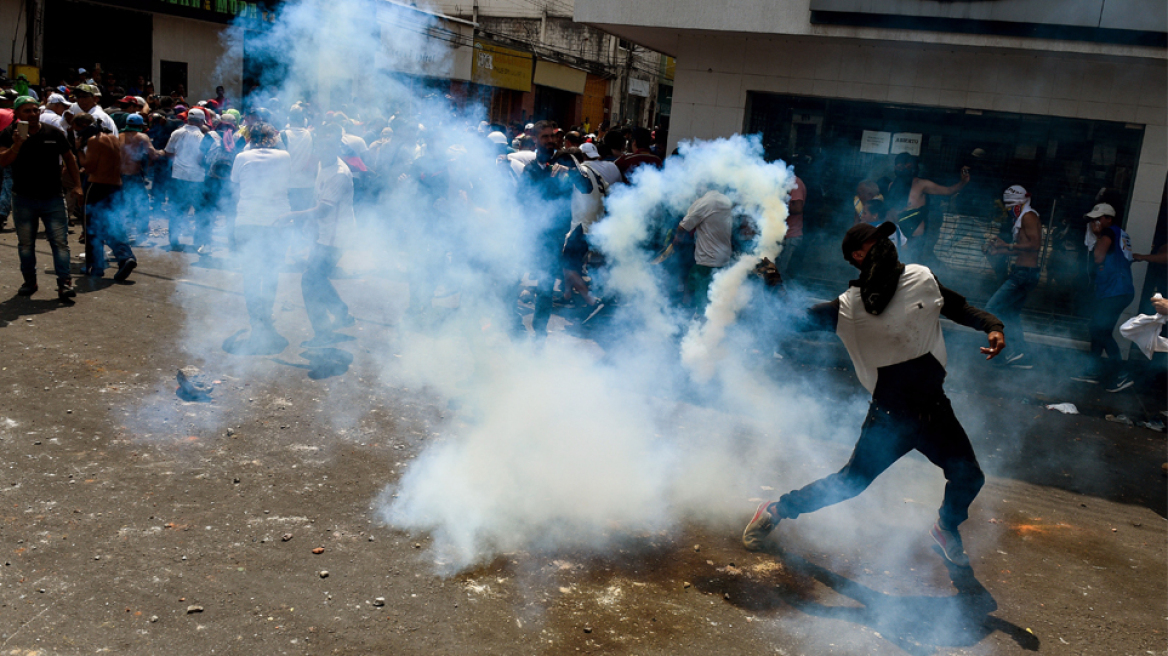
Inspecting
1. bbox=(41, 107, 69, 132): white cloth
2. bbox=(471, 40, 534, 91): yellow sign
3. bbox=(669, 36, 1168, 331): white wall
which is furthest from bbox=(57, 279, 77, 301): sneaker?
bbox=(471, 40, 534, 91): yellow sign

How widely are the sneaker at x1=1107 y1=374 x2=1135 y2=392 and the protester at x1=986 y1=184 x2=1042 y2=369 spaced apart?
817 mm

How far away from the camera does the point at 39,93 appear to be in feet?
49.2

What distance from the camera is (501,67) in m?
21.0

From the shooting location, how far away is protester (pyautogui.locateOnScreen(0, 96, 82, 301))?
7.32 meters

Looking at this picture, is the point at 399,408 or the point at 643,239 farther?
the point at 643,239

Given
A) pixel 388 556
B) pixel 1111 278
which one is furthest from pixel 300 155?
pixel 1111 278

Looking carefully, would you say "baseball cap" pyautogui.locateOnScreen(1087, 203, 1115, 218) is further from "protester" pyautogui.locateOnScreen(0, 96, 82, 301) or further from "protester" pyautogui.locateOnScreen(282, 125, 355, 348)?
"protester" pyautogui.locateOnScreen(0, 96, 82, 301)

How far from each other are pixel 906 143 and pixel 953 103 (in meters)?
0.71

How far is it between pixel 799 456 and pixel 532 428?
1831 mm

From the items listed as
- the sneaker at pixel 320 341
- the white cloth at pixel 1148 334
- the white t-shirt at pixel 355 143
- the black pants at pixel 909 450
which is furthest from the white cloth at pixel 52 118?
the white cloth at pixel 1148 334

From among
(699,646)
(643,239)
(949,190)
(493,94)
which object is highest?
(493,94)

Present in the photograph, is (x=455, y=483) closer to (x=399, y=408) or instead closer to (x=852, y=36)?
(x=399, y=408)

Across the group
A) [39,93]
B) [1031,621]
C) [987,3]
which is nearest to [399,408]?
[1031,621]

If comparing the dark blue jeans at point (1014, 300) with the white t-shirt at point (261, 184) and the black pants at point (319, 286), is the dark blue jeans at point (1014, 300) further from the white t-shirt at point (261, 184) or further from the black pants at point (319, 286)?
the white t-shirt at point (261, 184)
